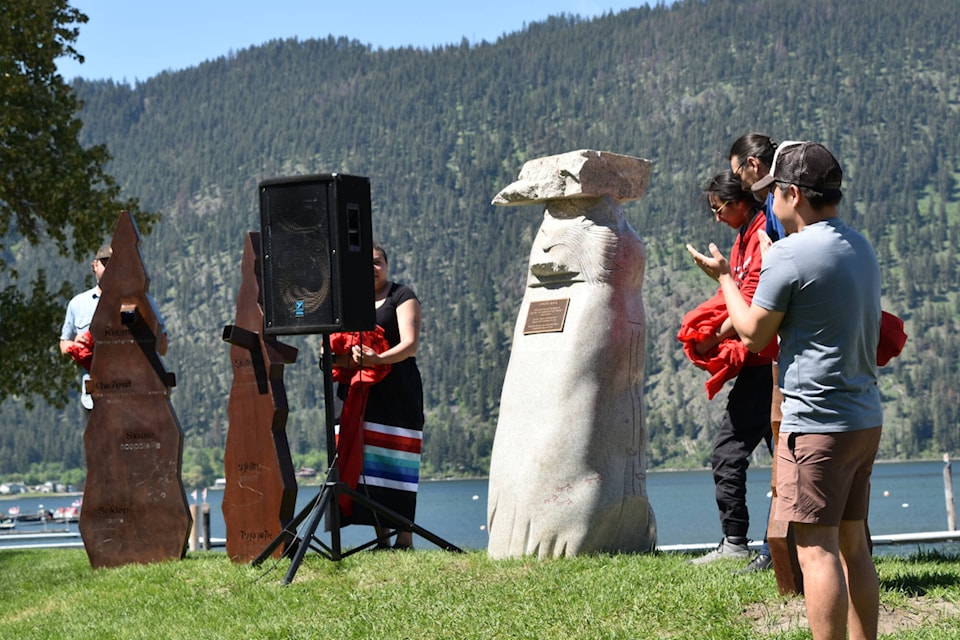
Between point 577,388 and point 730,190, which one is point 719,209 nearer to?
point 730,190

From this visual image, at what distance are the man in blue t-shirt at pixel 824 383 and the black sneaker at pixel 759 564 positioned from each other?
206 cm

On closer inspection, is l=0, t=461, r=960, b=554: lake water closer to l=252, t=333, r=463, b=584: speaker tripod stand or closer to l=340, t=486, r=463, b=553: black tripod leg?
l=340, t=486, r=463, b=553: black tripod leg

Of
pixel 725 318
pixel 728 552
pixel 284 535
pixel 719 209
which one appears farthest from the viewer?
pixel 284 535

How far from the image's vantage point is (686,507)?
3504 inches

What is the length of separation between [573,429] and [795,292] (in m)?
3.45

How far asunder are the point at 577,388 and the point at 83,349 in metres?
4.61

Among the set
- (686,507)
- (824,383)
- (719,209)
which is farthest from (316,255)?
(686,507)

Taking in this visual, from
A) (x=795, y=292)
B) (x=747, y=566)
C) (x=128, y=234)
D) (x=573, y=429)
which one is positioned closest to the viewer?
(x=795, y=292)

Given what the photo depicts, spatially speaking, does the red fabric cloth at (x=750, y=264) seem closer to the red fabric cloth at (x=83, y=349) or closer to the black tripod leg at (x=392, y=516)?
the black tripod leg at (x=392, y=516)

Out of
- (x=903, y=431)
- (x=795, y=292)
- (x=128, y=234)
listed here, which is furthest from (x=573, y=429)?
(x=903, y=431)

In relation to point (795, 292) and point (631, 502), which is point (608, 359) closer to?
point (631, 502)

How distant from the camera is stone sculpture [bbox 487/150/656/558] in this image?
25.5ft

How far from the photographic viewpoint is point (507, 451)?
26.5ft

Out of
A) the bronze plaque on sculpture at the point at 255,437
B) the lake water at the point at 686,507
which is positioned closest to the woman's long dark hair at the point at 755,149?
the bronze plaque on sculpture at the point at 255,437
